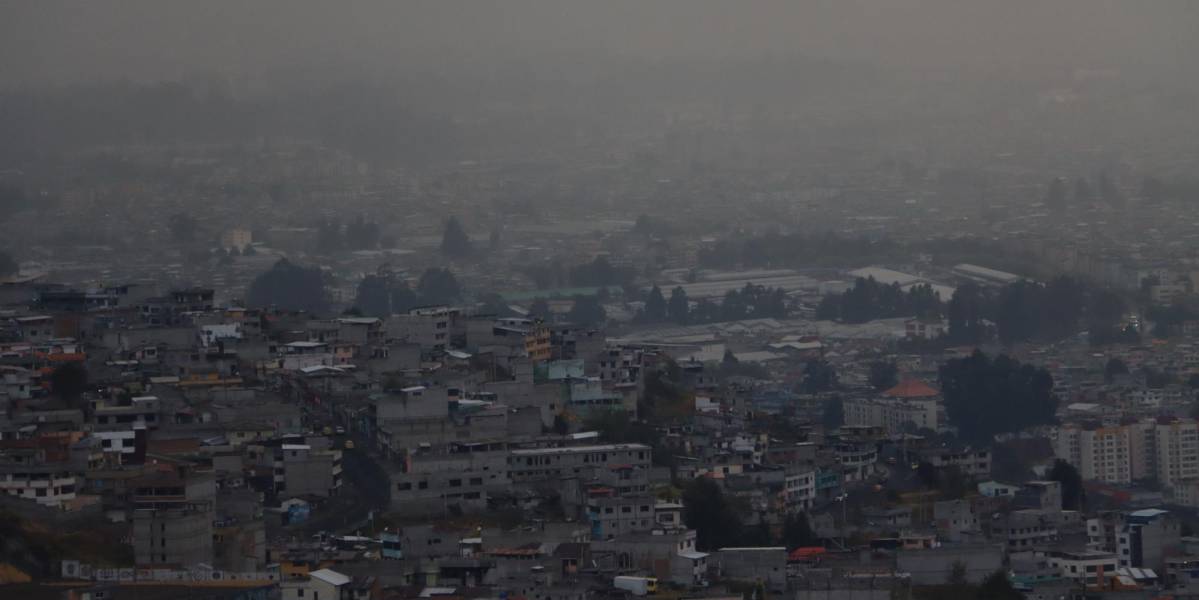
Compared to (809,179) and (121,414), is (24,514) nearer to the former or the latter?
(121,414)

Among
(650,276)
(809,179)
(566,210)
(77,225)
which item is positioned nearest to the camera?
(77,225)

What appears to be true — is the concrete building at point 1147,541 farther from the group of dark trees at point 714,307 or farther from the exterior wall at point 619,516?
the group of dark trees at point 714,307

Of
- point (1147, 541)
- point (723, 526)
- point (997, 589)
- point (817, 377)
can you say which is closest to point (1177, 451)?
point (817, 377)

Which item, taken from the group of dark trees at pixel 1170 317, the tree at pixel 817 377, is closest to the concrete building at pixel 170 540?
the tree at pixel 817 377

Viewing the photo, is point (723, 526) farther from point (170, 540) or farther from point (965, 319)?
point (965, 319)

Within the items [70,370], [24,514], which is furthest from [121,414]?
[24,514]

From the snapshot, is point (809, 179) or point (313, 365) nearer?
point (313, 365)
